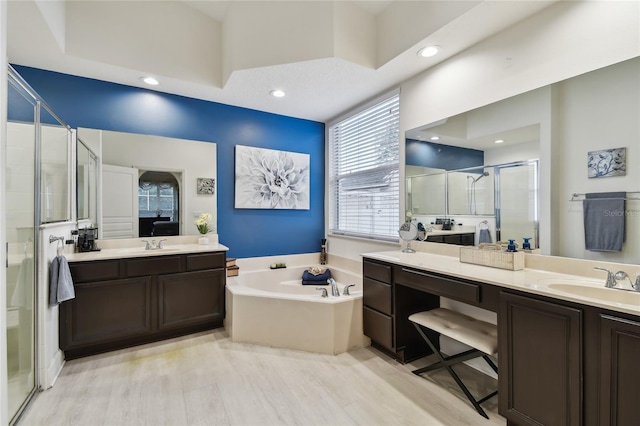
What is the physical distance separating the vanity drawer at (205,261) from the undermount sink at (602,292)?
8.55 ft

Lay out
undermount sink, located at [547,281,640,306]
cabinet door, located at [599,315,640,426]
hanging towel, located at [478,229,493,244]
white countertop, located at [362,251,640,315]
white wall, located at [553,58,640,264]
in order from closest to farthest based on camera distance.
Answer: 1. cabinet door, located at [599,315,640,426]
2. white countertop, located at [362,251,640,315]
3. undermount sink, located at [547,281,640,306]
4. white wall, located at [553,58,640,264]
5. hanging towel, located at [478,229,493,244]

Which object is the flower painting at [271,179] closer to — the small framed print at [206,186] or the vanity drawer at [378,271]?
the small framed print at [206,186]

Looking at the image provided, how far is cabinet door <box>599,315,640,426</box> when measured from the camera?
1132 mm

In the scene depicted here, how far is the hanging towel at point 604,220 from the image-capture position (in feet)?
5.05

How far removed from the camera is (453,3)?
1.92m

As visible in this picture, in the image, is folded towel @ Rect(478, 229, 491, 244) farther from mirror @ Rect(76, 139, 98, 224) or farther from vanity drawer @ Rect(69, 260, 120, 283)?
mirror @ Rect(76, 139, 98, 224)

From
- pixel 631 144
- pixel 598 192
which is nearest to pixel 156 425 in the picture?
pixel 598 192

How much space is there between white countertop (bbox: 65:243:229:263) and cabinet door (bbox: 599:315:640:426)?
2.77 metres

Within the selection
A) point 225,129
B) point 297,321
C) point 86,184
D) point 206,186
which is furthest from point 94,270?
point 225,129

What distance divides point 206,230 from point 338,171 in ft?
6.11

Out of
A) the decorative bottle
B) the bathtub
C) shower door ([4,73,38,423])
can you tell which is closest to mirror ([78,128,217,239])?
shower door ([4,73,38,423])

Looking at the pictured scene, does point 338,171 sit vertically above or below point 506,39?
below

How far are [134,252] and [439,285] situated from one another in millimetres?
2578

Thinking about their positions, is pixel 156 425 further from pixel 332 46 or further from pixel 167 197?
pixel 332 46
